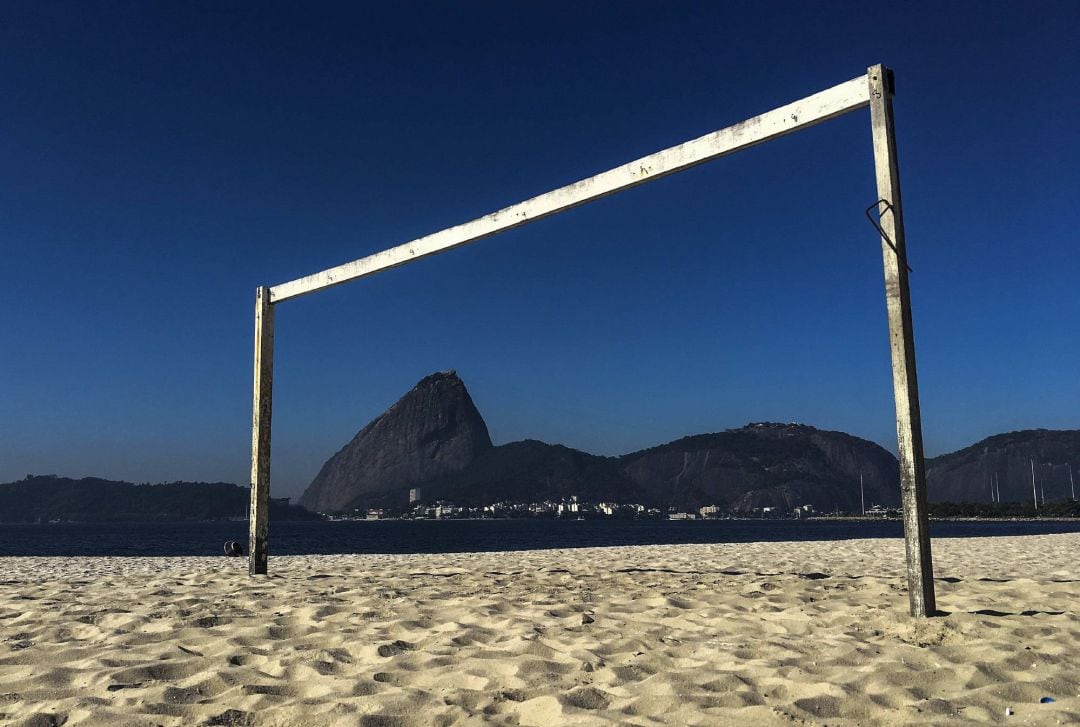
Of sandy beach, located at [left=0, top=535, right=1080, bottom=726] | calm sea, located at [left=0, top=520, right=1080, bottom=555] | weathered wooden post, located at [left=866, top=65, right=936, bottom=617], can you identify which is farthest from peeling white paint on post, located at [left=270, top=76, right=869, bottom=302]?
calm sea, located at [left=0, top=520, right=1080, bottom=555]

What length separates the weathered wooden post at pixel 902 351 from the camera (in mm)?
4531

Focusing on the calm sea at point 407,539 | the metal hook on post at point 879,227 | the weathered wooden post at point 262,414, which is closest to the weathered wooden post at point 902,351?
the metal hook on post at point 879,227

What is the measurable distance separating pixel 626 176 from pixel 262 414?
208 inches

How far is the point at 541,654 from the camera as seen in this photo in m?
3.87

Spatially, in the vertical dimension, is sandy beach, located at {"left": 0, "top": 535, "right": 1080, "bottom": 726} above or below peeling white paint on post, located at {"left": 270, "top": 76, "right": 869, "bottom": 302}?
below

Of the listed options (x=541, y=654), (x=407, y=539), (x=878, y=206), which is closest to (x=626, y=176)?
(x=878, y=206)

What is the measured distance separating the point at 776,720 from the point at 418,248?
18.9ft

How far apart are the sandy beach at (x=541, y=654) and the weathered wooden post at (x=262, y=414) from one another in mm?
1722

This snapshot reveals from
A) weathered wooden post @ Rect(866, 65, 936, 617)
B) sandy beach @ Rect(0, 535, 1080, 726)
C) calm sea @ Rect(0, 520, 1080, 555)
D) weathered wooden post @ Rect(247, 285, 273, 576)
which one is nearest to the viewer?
sandy beach @ Rect(0, 535, 1080, 726)

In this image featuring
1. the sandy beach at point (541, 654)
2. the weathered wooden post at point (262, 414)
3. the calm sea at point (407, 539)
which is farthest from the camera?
the calm sea at point (407, 539)

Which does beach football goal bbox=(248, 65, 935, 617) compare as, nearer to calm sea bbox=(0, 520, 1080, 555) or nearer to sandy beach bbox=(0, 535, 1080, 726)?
sandy beach bbox=(0, 535, 1080, 726)

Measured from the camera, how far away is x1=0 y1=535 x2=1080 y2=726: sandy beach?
116 inches

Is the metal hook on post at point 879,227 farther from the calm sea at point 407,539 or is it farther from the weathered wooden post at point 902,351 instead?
the calm sea at point 407,539

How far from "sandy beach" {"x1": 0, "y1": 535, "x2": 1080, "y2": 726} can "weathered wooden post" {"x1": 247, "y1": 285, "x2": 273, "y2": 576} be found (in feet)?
5.65
